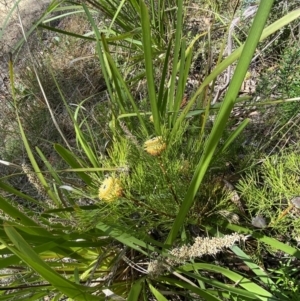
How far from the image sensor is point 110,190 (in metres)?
Answer: 0.72

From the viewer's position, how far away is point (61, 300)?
40.2 inches

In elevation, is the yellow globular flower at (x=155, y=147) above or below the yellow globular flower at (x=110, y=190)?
above

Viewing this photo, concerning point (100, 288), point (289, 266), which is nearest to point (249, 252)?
point (289, 266)

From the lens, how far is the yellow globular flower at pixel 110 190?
717 mm

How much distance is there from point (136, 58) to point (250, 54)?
3.43 ft

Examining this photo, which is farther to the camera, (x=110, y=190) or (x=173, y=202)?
(x=173, y=202)

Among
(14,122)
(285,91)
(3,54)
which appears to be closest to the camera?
(285,91)

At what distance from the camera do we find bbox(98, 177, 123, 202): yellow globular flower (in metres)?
0.72

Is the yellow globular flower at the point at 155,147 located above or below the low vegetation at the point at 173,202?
above

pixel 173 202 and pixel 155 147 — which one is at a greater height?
pixel 155 147

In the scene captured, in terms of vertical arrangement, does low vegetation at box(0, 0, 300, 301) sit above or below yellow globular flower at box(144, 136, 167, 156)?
below

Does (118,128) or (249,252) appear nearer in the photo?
(249,252)

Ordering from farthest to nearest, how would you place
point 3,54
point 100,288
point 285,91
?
point 3,54
point 285,91
point 100,288

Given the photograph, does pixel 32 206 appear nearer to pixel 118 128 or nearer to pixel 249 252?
pixel 118 128
